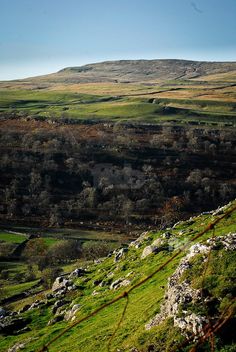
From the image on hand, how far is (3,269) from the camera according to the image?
91812mm

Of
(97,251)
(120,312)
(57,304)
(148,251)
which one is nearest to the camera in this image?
(120,312)

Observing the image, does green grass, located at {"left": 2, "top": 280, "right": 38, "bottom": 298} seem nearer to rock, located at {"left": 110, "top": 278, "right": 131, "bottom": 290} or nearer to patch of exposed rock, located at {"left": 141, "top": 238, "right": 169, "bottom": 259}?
patch of exposed rock, located at {"left": 141, "top": 238, "right": 169, "bottom": 259}

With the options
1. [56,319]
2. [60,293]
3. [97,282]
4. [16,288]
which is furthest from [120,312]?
[16,288]

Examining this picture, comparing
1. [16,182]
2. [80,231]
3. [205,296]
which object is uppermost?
[205,296]

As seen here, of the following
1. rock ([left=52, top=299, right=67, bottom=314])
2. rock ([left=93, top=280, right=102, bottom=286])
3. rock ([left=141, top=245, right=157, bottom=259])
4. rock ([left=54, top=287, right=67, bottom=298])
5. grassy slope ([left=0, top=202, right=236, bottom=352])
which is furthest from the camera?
rock ([left=54, top=287, right=67, bottom=298])

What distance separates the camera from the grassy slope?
1095 inches

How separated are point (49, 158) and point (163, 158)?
1876 inches

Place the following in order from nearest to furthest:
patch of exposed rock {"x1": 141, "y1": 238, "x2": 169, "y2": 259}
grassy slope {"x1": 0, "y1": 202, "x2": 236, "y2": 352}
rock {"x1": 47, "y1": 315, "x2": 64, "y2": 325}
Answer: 1. grassy slope {"x1": 0, "y1": 202, "x2": 236, "y2": 352}
2. rock {"x1": 47, "y1": 315, "x2": 64, "y2": 325}
3. patch of exposed rock {"x1": 141, "y1": 238, "x2": 169, "y2": 259}

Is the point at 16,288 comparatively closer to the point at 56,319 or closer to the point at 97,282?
the point at 97,282

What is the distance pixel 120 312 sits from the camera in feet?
114

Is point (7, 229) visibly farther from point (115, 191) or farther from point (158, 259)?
point (158, 259)

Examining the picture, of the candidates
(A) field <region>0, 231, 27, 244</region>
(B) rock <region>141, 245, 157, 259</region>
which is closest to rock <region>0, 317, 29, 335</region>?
(B) rock <region>141, 245, 157, 259</region>

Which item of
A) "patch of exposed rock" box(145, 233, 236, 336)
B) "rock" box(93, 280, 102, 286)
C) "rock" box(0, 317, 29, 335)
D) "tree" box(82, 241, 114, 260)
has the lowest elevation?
"tree" box(82, 241, 114, 260)

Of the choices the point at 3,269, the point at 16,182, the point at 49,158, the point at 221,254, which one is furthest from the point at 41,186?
the point at 221,254
